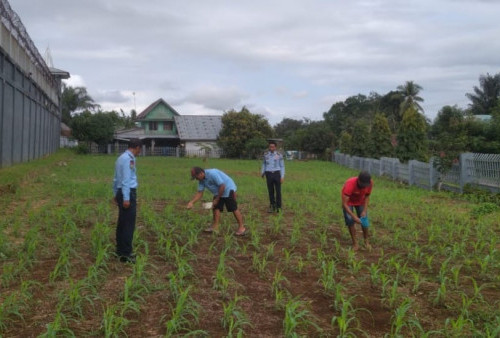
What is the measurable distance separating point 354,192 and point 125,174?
10.3ft

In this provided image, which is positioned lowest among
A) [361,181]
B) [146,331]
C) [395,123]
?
[146,331]

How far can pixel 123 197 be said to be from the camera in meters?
5.77

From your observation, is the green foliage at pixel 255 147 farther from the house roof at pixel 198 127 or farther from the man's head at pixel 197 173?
the man's head at pixel 197 173

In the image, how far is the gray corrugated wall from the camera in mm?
17391

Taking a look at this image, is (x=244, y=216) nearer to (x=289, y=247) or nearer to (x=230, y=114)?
(x=289, y=247)

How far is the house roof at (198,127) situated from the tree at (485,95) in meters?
27.1

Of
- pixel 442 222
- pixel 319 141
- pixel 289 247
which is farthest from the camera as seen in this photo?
pixel 319 141

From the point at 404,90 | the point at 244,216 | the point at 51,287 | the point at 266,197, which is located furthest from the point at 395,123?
the point at 51,287

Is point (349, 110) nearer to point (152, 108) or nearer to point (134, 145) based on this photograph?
point (152, 108)

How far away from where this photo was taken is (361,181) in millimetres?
6523

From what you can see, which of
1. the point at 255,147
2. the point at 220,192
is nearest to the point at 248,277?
the point at 220,192

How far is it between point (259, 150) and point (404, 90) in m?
17.7

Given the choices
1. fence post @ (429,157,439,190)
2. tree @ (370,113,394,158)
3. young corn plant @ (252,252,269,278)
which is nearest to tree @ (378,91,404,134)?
tree @ (370,113,394,158)

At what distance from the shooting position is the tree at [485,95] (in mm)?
47938
